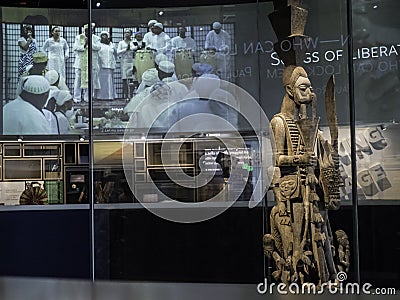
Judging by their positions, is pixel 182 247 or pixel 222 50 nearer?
pixel 182 247

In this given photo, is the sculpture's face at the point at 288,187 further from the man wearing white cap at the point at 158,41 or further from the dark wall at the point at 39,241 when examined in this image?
the man wearing white cap at the point at 158,41

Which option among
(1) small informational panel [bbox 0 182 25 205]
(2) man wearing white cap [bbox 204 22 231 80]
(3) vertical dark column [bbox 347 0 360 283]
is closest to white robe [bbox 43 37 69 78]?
(1) small informational panel [bbox 0 182 25 205]

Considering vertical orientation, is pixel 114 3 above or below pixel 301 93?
above

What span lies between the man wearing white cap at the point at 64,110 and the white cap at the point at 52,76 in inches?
4.8

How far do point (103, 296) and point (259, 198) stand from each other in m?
3.19

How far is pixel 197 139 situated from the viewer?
451cm

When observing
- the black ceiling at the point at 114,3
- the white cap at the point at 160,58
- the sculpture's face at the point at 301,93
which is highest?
the black ceiling at the point at 114,3

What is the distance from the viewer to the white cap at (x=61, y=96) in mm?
4957

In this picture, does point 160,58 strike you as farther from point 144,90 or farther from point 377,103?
point 377,103

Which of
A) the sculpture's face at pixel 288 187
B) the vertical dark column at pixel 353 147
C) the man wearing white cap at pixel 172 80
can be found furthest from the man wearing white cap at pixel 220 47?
the sculpture's face at pixel 288 187

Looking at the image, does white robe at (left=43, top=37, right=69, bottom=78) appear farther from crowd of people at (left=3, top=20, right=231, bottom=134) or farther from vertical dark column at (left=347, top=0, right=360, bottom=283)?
vertical dark column at (left=347, top=0, right=360, bottom=283)

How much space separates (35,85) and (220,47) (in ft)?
5.80

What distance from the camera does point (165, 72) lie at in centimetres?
482

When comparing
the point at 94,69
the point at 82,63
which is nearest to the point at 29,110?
the point at 82,63
